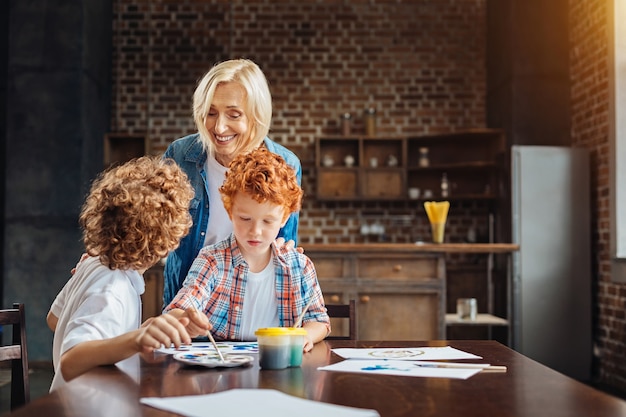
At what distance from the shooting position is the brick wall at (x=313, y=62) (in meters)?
6.80

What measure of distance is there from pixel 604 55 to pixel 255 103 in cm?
357

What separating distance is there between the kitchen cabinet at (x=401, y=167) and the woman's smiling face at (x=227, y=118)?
4.24 meters

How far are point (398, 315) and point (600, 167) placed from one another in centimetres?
184

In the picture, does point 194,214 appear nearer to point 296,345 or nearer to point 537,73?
point 296,345

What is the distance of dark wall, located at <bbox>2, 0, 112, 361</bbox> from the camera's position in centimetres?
576

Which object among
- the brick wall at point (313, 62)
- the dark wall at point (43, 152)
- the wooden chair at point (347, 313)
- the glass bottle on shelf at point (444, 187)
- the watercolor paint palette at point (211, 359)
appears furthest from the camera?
the brick wall at point (313, 62)

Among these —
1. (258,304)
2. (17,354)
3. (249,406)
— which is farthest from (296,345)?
(17,354)

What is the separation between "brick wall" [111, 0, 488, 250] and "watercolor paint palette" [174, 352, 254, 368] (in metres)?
5.19

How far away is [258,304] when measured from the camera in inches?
76.3

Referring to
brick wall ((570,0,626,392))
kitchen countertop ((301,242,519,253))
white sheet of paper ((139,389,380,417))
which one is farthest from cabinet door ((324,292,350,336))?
white sheet of paper ((139,389,380,417))

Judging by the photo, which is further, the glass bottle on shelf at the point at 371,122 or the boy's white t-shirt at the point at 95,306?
the glass bottle on shelf at the point at 371,122

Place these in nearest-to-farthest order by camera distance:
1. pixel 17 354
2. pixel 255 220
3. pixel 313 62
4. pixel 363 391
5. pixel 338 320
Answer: pixel 363 391, pixel 17 354, pixel 255 220, pixel 338 320, pixel 313 62

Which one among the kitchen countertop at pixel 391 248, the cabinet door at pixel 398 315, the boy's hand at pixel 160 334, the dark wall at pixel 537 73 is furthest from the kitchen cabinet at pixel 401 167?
the boy's hand at pixel 160 334

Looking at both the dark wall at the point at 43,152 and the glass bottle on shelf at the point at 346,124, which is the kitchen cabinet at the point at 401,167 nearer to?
the glass bottle on shelf at the point at 346,124
